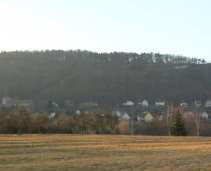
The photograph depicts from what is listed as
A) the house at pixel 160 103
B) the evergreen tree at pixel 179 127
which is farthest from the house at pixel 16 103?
the evergreen tree at pixel 179 127

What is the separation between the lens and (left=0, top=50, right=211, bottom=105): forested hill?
101625 millimetres

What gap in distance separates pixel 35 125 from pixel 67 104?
3676 centimetres

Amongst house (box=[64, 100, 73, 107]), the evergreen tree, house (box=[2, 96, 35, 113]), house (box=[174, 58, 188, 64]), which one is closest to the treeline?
the evergreen tree

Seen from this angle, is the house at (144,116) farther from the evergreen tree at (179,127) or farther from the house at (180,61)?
the house at (180,61)

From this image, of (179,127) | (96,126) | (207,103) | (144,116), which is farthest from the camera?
(207,103)

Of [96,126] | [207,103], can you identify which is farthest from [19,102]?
[207,103]

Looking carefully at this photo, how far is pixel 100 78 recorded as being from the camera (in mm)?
110312

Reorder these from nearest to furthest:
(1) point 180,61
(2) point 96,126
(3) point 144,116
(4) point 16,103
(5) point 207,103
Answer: (2) point 96,126, (3) point 144,116, (4) point 16,103, (5) point 207,103, (1) point 180,61

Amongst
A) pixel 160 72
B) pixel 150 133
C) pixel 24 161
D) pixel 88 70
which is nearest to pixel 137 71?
pixel 160 72

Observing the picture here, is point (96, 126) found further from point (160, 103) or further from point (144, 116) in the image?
point (160, 103)

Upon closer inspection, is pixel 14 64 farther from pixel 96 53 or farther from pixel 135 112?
pixel 135 112

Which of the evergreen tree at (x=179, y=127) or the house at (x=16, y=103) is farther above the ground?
the house at (x=16, y=103)

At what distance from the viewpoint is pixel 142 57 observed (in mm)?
135375

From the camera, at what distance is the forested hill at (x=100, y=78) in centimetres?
10162
